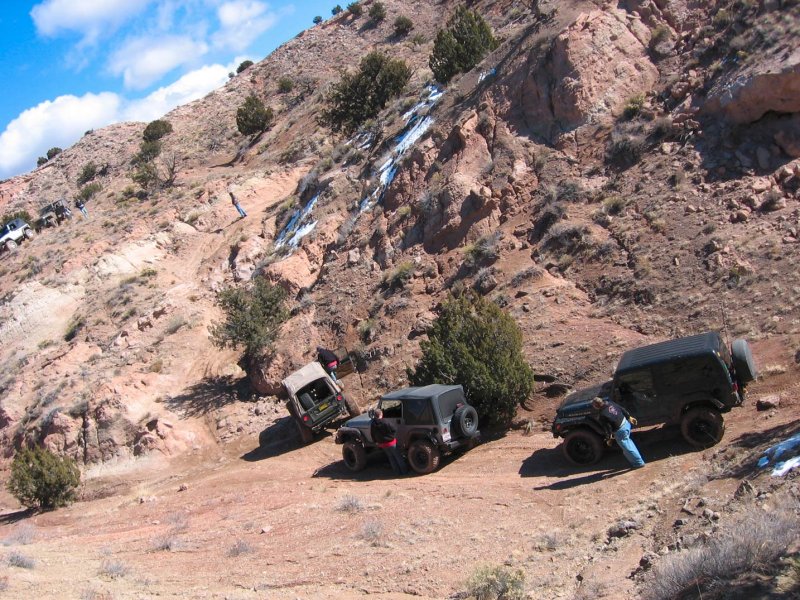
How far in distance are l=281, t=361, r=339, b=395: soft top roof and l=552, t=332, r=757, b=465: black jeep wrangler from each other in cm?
782

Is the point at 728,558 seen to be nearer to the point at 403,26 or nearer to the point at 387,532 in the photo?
the point at 387,532

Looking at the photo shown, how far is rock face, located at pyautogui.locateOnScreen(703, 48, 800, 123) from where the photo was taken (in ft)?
53.5

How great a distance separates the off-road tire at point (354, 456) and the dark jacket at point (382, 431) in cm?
71

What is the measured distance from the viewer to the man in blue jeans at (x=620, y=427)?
1031 centimetres

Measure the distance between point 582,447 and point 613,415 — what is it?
1.38 m

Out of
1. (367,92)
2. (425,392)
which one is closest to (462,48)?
(367,92)

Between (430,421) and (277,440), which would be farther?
(277,440)

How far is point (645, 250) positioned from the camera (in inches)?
653

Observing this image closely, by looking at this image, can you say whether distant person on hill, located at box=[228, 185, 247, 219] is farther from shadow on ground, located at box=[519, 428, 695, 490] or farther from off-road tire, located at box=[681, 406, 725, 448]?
off-road tire, located at box=[681, 406, 725, 448]

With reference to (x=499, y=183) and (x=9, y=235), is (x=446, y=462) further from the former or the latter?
(x=9, y=235)

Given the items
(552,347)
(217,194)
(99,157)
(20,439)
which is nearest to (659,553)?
(552,347)

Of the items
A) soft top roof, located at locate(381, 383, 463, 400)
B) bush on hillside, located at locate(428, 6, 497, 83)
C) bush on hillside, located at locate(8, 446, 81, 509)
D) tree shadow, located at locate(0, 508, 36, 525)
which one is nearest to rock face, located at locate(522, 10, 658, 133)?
bush on hillside, located at locate(428, 6, 497, 83)

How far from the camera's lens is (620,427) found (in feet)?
33.8

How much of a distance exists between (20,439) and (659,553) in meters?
22.7
